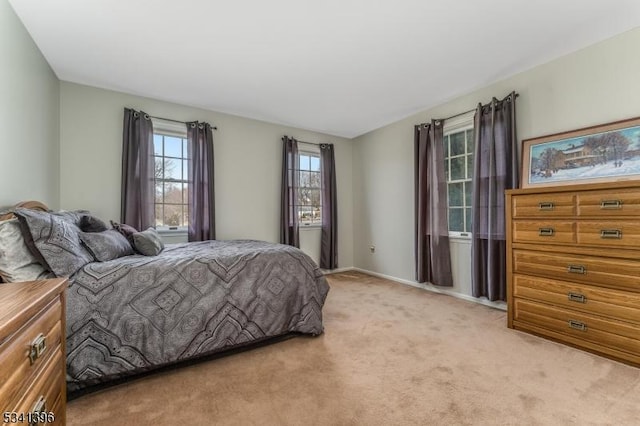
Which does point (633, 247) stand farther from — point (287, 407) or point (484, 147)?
point (287, 407)

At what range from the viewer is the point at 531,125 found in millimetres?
2770

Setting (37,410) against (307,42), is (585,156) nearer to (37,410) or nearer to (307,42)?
(307,42)

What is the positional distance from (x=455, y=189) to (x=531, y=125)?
1.01m

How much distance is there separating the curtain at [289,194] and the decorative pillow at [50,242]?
262 centimetres

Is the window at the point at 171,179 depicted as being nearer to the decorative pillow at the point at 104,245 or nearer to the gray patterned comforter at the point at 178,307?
the decorative pillow at the point at 104,245

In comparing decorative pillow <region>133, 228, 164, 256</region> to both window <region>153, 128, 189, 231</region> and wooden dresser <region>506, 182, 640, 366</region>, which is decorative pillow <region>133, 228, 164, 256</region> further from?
wooden dresser <region>506, 182, 640, 366</region>

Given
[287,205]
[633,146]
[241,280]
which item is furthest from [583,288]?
[287,205]

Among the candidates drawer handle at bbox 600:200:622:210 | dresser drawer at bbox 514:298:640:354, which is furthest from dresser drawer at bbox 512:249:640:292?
drawer handle at bbox 600:200:622:210

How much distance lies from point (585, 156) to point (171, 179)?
4.23m

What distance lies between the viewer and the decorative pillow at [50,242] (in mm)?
1486

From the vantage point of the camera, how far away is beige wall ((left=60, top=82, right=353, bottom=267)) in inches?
115

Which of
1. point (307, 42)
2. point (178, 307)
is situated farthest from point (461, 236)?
point (178, 307)

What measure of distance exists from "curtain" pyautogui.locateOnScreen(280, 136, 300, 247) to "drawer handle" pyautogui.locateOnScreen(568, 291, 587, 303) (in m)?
3.07

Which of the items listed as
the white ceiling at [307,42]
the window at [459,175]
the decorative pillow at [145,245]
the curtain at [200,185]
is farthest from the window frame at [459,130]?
the decorative pillow at [145,245]
